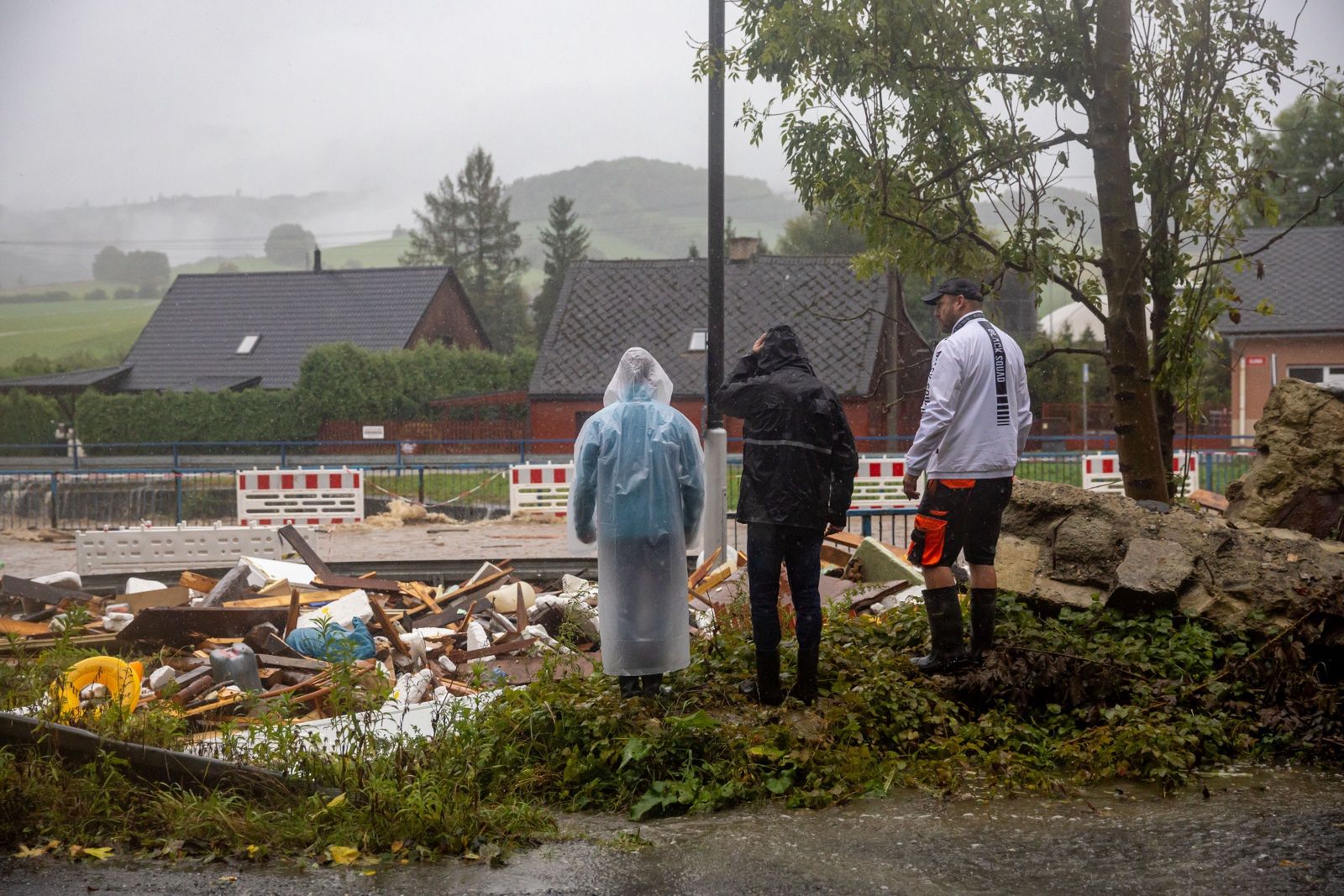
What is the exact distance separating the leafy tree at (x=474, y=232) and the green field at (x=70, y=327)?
2689 cm

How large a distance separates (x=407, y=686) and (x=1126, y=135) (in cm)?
577

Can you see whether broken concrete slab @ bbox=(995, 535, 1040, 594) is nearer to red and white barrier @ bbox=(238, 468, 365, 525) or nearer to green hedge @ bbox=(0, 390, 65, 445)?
red and white barrier @ bbox=(238, 468, 365, 525)

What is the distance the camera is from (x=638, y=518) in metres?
5.72

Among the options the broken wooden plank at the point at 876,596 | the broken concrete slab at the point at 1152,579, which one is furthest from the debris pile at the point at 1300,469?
the broken wooden plank at the point at 876,596

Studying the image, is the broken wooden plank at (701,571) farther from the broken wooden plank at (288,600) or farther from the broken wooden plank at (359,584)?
the broken wooden plank at (288,600)

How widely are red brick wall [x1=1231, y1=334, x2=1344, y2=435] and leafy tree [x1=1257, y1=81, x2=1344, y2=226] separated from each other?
3295 mm

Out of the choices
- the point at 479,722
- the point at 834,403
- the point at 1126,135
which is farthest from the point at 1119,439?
the point at 479,722

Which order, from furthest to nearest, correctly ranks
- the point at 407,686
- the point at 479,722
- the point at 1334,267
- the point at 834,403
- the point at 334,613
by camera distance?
the point at 1334,267, the point at 334,613, the point at 407,686, the point at 834,403, the point at 479,722

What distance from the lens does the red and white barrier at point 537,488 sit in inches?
800

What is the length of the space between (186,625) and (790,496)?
4.38 metres

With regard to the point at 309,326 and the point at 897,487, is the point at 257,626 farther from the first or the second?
the point at 309,326

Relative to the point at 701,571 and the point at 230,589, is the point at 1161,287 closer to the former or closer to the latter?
the point at 701,571

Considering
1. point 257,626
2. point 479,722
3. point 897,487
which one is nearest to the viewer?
point 479,722

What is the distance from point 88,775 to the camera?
4.77 metres
